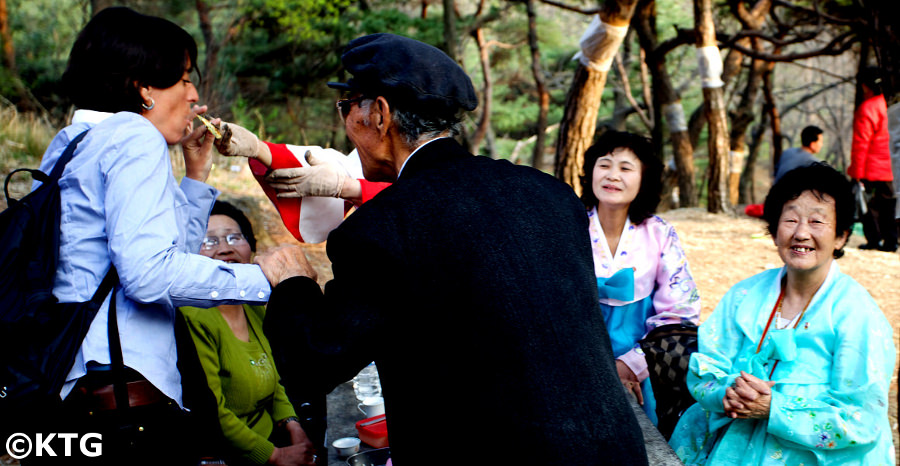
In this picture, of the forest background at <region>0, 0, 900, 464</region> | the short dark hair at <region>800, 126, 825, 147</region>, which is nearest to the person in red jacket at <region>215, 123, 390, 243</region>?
the forest background at <region>0, 0, 900, 464</region>

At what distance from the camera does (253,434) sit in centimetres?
262

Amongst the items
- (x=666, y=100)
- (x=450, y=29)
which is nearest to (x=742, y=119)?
(x=666, y=100)

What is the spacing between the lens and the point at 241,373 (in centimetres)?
270

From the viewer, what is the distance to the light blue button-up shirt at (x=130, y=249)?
5.88ft

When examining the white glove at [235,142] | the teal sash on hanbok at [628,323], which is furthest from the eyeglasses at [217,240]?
the teal sash on hanbok at [628,323]

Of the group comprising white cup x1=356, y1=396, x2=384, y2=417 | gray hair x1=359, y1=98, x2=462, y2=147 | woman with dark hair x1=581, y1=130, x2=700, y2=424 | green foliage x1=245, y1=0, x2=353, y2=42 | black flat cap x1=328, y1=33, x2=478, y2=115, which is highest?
green foliage x1=245, y1=0, x2=353, y2=42

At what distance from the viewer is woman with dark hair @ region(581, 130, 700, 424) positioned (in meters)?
3.11

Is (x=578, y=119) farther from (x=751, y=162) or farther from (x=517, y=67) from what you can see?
(x=517, y=67)

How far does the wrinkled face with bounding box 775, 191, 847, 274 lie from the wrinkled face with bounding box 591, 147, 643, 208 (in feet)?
2.40

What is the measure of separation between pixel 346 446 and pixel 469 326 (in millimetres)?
1380

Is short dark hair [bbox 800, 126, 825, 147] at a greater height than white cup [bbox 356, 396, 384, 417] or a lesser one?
greater

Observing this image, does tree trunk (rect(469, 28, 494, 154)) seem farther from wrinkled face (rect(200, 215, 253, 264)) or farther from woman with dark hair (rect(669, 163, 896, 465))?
woman with dark hair (rect(669, 163, 896, 465))

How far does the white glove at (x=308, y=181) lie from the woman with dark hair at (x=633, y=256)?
1.34m

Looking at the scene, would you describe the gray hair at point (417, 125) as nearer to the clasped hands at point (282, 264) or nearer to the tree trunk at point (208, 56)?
the clasped hands at point (282, 264)
